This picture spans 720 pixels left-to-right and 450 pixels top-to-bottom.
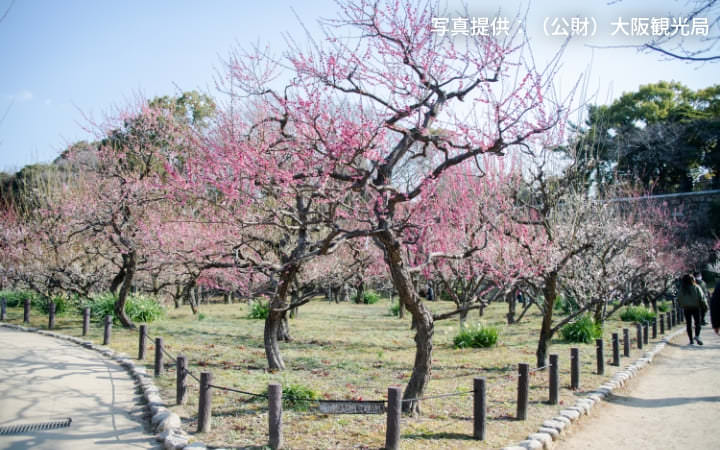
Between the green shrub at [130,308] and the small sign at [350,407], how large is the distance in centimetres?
1095

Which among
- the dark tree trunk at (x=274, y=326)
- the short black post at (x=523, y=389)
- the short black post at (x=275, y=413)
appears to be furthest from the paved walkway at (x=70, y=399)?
the short black post at (x=523, y=389)

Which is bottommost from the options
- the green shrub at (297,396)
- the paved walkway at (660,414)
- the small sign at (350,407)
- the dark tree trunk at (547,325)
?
the paved walkway at (660,414)

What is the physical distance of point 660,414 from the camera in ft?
22.7

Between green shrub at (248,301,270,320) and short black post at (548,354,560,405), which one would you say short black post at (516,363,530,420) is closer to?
short black post at (548,354,560,405)

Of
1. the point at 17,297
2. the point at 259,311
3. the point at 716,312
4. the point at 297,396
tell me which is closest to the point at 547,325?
the point at 716,312

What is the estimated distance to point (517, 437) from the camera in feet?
17.8

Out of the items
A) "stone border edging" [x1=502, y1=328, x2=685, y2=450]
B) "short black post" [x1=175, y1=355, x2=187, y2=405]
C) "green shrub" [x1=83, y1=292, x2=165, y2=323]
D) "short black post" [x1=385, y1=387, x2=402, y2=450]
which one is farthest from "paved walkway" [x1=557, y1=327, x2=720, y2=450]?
"green shrub" [x1=83, y1=292, x2=165, y2=323]

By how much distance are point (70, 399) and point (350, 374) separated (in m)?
4.30

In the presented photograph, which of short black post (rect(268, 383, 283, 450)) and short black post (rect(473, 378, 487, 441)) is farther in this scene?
short black post (rect(473, 378, 487, 441))

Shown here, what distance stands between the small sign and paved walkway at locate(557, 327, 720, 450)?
7.54ft

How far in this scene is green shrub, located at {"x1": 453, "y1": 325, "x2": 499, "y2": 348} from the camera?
11.7m

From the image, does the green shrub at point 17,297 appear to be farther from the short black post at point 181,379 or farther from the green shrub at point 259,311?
the short black post at point 181,379

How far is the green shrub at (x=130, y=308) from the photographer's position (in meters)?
14.1

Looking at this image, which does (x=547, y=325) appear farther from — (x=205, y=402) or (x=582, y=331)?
(x=205, y=402)
